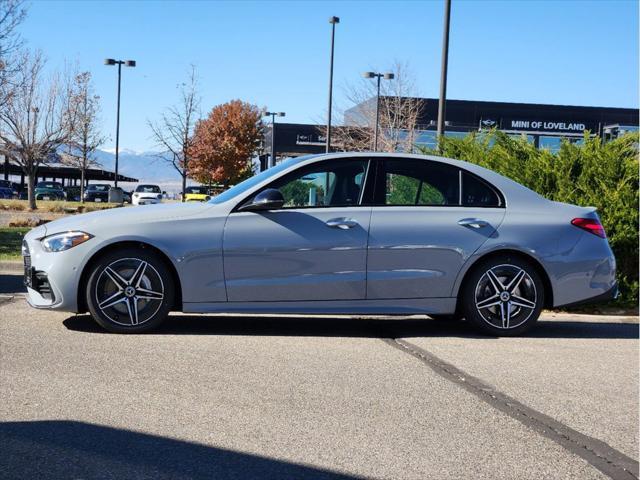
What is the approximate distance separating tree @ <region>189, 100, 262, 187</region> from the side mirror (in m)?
44.7

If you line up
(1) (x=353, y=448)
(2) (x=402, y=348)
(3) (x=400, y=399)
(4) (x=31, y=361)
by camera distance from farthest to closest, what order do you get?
1. (2) (x=402, y=348)
2. (4) (x=31, y=361)
3. (3) (x=400, y=399)
4. (1) (x=353, y=448)

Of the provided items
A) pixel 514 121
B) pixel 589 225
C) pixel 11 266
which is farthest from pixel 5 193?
pixel 589 225

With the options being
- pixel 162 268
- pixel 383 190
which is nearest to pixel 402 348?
pixel 383 190

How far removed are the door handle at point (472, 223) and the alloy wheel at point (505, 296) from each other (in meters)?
0.40

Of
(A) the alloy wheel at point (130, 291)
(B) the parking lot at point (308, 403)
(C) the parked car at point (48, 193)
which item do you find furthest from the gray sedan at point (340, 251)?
(C) the parked car at point (48, 193)

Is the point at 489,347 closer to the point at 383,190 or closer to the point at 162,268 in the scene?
the point at 383,190

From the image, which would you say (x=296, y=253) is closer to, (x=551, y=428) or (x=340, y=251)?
(x=340, y=251)

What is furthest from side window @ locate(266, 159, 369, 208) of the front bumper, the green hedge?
the green hedge

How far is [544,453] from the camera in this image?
4.03 meters

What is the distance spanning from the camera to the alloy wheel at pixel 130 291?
6824mm

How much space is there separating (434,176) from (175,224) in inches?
94.0

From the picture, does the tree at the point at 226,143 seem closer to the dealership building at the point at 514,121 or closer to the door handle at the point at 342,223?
the dealership building at the point at 514,121

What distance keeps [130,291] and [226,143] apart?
5039cm

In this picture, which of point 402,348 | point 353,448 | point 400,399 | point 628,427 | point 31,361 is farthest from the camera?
point 402,348
